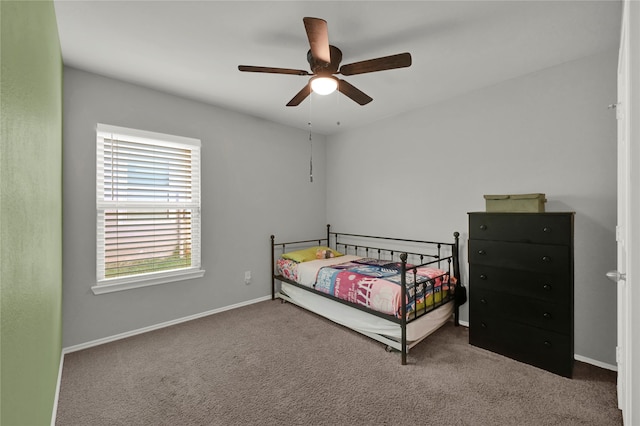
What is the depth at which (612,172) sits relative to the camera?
2.21 metres

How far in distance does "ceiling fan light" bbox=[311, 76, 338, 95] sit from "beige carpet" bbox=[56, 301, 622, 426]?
2165 mm

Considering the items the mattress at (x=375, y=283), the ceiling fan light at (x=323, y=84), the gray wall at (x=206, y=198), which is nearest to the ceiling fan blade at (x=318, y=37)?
the ceiling fan light at (x=323, y=84)

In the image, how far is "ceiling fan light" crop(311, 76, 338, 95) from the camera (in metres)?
2.05

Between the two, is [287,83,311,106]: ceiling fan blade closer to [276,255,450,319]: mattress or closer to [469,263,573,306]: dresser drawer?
[276,255,450,319]: mattress

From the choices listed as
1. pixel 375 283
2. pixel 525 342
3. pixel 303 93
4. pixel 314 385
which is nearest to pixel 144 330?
pixel 314 385

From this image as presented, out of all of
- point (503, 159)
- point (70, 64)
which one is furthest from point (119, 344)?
point (503, 159)

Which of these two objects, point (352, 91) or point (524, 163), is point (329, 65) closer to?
point (352, 91)

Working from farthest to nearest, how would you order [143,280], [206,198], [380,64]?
[206,198] → [143,280] → [380,64]

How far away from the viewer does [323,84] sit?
2.08 metres

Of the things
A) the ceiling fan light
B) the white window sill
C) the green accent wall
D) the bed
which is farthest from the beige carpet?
the ceiling fan light

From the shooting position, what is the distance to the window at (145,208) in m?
2.65

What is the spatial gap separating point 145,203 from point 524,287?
353 cm

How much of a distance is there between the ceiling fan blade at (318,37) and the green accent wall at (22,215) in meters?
1.14

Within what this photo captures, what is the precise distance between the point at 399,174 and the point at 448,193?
0.69m
